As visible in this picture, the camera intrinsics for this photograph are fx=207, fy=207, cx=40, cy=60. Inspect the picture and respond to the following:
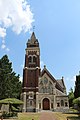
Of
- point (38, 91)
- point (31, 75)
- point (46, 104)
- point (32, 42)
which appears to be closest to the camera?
point (38, 91)

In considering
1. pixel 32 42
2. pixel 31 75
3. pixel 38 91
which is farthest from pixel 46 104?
pixel 32 42

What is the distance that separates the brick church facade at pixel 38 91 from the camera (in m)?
58.5

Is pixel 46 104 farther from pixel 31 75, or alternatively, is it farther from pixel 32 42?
pixel 32 42

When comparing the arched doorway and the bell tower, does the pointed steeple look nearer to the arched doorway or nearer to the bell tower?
the bell tower

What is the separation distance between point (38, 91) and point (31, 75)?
5238 millimetres

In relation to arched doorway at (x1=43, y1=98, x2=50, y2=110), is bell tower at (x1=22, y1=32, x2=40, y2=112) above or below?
above

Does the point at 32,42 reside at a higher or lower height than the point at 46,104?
higher

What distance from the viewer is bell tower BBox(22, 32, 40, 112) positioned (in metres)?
58.4

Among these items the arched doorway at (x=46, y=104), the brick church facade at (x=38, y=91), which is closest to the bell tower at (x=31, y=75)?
the brick church facade at (x=38, y=91)

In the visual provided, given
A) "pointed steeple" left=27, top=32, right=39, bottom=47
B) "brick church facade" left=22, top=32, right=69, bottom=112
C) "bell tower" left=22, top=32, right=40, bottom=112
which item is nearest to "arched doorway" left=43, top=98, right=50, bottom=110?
"brick church facade" left=22, top=32, right=69, bottom=112

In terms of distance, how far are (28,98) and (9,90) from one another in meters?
5.99

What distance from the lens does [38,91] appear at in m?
59.4

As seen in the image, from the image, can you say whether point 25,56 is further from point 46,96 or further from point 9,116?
point 9,116

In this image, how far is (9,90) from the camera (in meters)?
57.1
